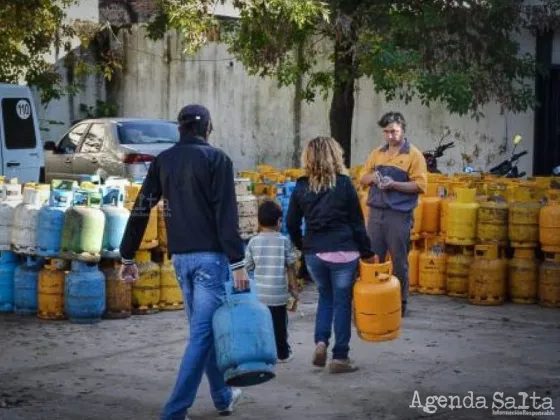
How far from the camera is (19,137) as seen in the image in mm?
16672

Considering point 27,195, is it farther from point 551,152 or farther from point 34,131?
point 551,152

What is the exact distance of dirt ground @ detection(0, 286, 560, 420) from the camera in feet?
25.8

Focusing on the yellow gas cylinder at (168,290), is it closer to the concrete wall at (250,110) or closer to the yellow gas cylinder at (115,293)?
the yellow gas cylinder at (115,293)

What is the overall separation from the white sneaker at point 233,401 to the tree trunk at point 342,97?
12640 mm

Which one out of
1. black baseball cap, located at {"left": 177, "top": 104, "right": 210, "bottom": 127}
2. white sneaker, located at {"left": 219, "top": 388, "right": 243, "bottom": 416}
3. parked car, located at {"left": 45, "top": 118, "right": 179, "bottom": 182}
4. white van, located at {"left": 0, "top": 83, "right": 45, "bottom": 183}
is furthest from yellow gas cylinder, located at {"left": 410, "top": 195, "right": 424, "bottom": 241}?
parked car, located at {"left": 45, "top": 118, "right": 179, "bottom": 182}

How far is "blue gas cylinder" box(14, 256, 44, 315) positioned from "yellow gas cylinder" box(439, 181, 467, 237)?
411cm

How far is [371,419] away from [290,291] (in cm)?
169

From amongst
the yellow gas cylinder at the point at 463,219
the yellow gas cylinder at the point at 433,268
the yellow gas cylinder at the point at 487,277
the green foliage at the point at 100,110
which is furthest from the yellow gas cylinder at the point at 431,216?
the green foliage at the point at 100,110

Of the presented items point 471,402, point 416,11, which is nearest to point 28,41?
point 416,11

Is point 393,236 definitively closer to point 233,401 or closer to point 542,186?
point 542,186

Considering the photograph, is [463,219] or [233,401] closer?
[233,401]

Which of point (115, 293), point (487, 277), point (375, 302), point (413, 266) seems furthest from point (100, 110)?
point (375, 302)

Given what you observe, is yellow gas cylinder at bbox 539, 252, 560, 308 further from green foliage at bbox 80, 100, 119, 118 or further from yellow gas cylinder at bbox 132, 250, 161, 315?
green foliage at bbox 80, 100, 119, 118

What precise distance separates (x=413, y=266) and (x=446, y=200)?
2.56 ft
